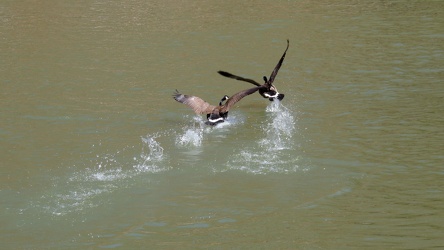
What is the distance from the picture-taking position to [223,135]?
662 inches

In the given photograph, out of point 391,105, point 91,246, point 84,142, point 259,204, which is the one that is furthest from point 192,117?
point 91,246

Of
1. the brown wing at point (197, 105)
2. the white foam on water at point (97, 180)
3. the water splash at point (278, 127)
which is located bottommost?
the water splash at point (278, 127)

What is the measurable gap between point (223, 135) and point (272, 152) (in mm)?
1695

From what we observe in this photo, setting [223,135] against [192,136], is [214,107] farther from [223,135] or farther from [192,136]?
[192,136]

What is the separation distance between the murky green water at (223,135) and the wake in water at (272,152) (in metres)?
0.05

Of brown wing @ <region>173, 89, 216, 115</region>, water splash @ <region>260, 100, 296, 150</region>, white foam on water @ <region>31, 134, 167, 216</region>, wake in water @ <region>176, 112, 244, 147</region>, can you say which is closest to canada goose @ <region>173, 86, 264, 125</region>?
brown wing @ <region>173, 89, 216, 115</region>

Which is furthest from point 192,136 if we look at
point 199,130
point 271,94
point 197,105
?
point 271,94

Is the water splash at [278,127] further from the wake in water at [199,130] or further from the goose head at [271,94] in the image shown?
the wake in water at [199,130]

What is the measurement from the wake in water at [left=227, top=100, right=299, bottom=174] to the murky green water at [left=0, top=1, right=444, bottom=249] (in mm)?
53

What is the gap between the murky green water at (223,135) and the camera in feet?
39.7

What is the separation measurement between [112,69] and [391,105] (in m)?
8.02

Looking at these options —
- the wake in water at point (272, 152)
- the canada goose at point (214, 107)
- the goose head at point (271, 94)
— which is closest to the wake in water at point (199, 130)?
the canada goose at point (214, 107)

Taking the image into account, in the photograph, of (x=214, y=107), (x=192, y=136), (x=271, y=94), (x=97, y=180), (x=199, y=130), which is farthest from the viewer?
(x=271, y=94)

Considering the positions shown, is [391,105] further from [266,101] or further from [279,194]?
[279,194]
